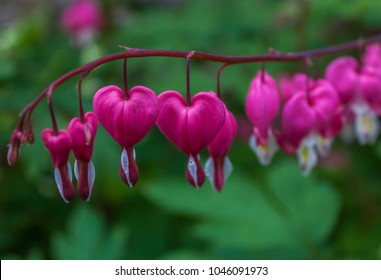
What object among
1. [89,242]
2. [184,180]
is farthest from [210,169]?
[184,180]

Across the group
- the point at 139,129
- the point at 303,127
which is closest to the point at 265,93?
the point at 303,127

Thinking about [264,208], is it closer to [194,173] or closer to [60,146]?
[194,173]

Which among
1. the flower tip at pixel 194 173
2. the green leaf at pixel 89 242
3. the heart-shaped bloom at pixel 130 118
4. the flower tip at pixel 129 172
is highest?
the heart-shaped bloom at pixel 130 118

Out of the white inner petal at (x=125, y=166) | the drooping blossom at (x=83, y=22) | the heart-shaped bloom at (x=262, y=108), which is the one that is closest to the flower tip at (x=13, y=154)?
the white inner petal at (x=125, y=166)

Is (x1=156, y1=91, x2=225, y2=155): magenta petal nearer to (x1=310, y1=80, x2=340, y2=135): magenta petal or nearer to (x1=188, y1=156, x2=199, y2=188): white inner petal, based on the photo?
(x1=188, y1=156, x2=199, y2=188): white inner petal

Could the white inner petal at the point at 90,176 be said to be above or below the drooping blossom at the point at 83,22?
above

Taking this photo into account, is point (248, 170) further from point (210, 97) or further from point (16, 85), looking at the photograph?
point (210, 97)

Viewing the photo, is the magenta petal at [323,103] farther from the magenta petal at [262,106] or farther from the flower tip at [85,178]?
the flower tip at [85,178]
